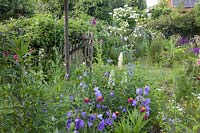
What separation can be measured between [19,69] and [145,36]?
30.2 feet

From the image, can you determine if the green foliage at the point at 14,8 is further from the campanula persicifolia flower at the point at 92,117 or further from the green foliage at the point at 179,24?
the campanula persicifolia flower at the point at 92,117

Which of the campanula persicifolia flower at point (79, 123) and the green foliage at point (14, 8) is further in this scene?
the green foliage at point (14, 8)

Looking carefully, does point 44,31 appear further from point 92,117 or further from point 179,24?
point 179,24

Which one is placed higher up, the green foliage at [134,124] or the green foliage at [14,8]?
the green foliage at [14,8]

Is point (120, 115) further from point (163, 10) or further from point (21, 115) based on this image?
point (163, 10)

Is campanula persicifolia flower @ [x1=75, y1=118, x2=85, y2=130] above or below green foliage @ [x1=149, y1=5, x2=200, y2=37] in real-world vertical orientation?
below

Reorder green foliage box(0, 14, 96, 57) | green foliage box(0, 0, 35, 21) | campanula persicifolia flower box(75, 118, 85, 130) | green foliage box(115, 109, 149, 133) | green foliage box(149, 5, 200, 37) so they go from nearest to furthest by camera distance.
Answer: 1. campanula persicifolia flower box(75, 118, 85, 130)
2. green foliage box(115, 109, 149, 133)
3. green foliage box(0, 14, 96, 57)
4. green foliage box(0, 0, 35, 21)
5. green foliage box(149, 5, 200, 37)

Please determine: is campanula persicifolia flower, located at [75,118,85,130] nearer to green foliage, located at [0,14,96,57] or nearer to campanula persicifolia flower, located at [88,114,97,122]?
campanula persicifolia flower, located at [88,114,97,122]

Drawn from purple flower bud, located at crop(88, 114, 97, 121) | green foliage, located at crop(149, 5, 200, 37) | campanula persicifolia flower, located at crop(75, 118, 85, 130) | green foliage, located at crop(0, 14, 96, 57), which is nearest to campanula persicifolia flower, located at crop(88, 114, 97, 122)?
purple flower bud, located at crop(88, 114, 97, 121)

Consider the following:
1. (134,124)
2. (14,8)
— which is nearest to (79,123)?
(134,124)

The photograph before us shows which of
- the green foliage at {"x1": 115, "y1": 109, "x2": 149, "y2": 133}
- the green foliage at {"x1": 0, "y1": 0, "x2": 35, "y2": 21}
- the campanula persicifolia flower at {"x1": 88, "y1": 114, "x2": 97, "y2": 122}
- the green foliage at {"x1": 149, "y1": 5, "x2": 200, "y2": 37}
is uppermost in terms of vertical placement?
the green foliage at {"x1": 0, "y1": 0, "x2": 35, "y2": 21}

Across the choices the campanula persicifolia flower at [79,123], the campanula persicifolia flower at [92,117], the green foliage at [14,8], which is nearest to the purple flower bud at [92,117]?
the campanula persicifolia flower at [92,117]

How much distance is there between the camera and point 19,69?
2.09 m

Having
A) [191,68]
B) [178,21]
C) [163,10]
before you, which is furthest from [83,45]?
[163,10]
